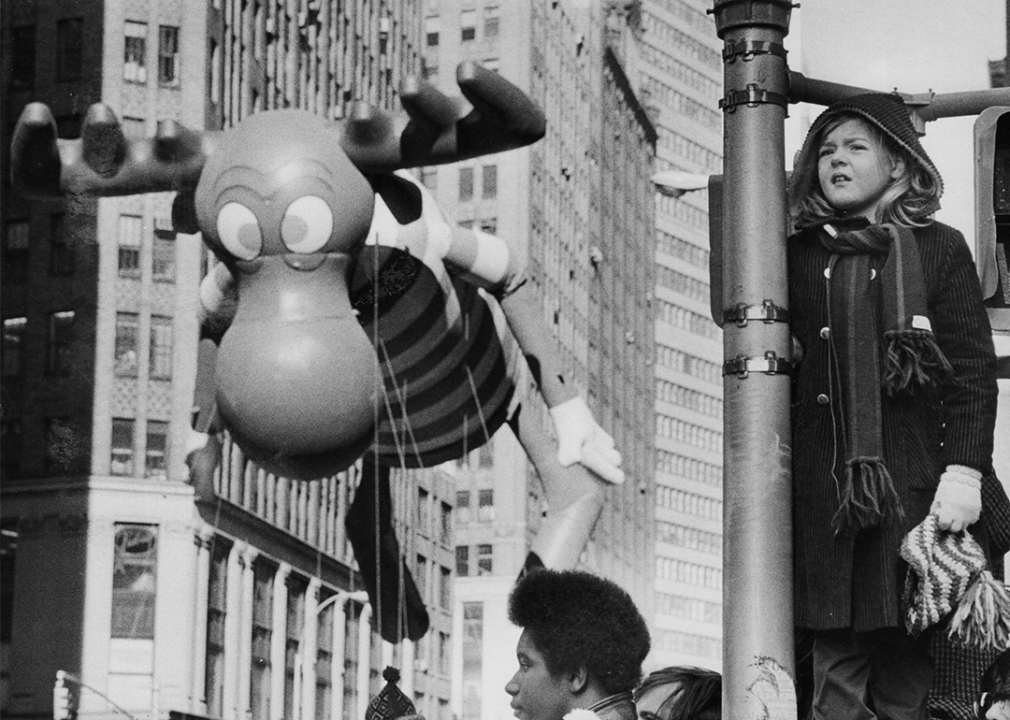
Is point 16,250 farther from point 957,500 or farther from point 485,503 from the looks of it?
point 957,500

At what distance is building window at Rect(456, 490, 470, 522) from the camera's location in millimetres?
5797

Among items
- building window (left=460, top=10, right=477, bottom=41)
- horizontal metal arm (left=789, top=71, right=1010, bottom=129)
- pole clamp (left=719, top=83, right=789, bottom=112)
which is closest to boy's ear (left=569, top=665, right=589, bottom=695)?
pole clamp (left=719, top=83, right=789, bottom=112)

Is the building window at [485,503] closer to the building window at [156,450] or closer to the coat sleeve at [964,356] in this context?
the building window at [156,450]

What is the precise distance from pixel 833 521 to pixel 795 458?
0.18 metres

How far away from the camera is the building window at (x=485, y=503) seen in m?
5.67

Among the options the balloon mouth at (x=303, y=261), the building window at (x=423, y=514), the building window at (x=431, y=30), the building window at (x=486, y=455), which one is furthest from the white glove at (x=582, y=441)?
the building window at (x=431, y=30)

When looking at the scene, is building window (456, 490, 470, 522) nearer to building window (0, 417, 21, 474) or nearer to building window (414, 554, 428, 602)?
building window (414, 554, 428, 602)

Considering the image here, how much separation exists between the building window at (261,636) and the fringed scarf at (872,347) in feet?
8.85

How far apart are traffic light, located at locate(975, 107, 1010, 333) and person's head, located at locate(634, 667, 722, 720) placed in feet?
3.62

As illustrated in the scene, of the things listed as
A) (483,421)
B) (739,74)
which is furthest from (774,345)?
(483,421)

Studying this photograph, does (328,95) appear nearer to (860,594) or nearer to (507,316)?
(507,316)

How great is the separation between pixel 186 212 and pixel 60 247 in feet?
7.03

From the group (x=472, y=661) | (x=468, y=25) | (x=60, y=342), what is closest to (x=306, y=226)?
(x=468, y=25)

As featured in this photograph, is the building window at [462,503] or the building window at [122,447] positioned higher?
the building window at [122,447]
